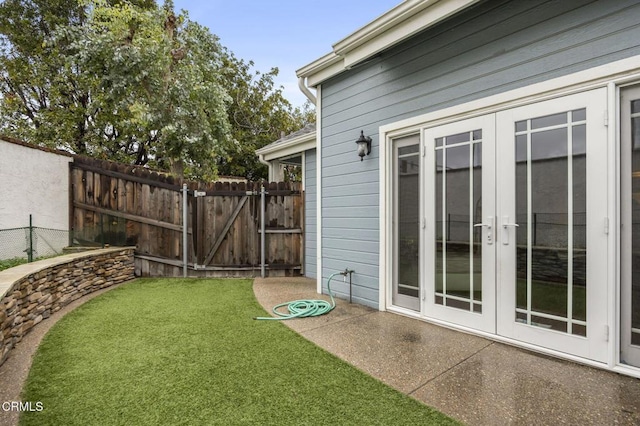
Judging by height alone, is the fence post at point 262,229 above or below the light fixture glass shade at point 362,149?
below

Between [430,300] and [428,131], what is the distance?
6.01ft

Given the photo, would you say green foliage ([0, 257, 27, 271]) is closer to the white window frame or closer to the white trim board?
the white trim board

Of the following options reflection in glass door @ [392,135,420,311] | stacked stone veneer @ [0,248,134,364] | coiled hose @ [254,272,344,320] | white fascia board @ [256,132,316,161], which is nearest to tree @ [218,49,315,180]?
white fascia board @ [256,132,316,161]

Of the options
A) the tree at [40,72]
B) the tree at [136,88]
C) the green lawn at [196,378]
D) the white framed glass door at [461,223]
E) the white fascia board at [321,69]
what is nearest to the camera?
the green lawn at [196,378]

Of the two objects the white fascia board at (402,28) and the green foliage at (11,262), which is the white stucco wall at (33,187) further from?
the white fascia board at (402,28)

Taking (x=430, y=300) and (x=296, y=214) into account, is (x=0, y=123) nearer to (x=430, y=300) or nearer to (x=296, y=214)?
(x=296, y=214)

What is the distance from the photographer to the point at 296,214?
5.95m

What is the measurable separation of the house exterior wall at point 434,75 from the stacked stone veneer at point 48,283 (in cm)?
338

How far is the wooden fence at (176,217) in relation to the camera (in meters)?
5.73

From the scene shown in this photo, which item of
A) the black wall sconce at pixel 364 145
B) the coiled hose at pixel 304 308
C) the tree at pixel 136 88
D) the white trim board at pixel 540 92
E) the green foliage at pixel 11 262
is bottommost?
the coiled hose at pixel 304 308

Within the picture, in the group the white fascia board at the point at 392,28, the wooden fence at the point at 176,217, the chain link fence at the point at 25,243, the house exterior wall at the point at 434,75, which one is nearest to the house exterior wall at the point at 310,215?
the wooden fence at the point at 176,217

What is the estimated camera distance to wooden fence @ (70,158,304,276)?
18.8 ft

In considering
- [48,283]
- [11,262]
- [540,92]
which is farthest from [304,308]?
[11,262]

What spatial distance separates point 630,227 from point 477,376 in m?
1.52
